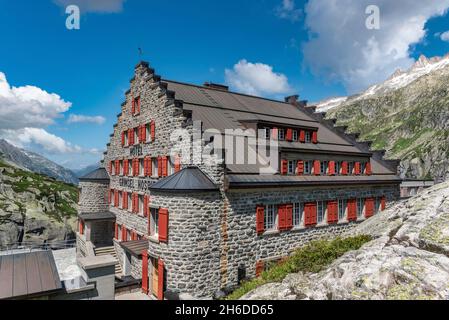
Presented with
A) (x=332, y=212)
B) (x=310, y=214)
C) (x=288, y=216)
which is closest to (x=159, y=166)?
(x=288, y=216)

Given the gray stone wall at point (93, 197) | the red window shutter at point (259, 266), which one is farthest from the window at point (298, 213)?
the gray stone wall at point (93, 197)

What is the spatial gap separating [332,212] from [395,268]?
64.7 ft

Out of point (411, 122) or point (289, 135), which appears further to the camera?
point (411, 122)

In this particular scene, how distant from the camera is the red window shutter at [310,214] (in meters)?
22.9

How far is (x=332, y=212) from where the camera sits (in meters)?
24.6

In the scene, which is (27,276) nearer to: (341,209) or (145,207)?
(145,207)

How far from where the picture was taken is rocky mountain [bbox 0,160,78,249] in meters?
39.9

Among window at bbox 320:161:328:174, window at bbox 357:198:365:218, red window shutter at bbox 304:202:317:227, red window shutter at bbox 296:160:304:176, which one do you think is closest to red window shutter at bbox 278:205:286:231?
red window shutter at bbox 304:202:317:227

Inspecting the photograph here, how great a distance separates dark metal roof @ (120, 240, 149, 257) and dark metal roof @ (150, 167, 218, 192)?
5498mm

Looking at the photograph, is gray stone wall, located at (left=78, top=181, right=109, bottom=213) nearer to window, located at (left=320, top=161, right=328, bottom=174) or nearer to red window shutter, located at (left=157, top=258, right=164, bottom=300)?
red window shutter, located at (left=157, top=258, right=164, bottom=300)

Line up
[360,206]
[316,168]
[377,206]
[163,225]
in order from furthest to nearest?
[377,206]
[360,206]
[316,168]
[163,225]

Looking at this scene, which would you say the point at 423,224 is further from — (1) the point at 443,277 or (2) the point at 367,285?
A: (2) the point at 367,285

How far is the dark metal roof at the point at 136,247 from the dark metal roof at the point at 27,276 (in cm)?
1078
